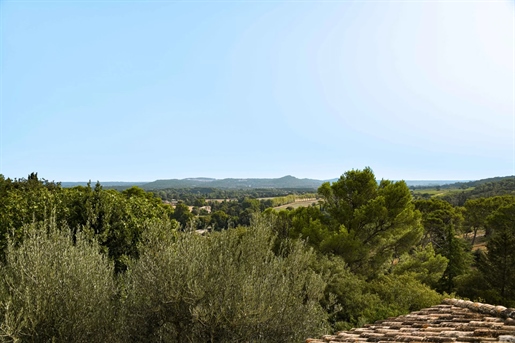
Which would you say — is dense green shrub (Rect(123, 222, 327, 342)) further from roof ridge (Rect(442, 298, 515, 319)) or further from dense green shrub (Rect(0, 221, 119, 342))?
roof ridge (Rect(442, 298, 515, 319))

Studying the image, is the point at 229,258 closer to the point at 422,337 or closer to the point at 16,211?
the point at 422,337

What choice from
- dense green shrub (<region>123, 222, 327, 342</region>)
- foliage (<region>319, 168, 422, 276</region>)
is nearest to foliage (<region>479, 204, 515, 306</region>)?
foliage (<region>319, 168, 422, 276</region>)

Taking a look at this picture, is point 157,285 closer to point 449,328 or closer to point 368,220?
point 449,328

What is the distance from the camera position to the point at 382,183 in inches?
744

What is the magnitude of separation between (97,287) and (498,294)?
79.5ft

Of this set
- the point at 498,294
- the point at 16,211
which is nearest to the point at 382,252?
the point at 498,294

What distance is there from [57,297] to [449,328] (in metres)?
6.63

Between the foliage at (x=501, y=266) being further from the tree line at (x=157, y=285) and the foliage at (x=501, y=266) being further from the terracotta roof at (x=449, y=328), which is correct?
the terracotta roof at (x=449, y=328)

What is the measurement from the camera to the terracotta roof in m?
4.74

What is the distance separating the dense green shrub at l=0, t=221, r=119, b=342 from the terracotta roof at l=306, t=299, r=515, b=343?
12.5ft

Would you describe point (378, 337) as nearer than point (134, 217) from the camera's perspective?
Yes

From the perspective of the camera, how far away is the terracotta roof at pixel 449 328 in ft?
15.6

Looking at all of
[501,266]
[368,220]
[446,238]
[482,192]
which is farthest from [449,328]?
[482,192]

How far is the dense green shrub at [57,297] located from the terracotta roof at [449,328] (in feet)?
12.5
